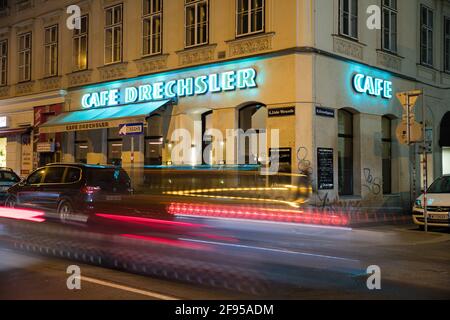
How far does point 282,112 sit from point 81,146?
38.3 ft

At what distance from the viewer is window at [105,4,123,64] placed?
23484 millimetres

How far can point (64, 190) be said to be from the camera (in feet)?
46.5

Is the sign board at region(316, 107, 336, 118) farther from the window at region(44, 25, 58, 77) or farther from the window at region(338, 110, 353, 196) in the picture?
the window at region(44, 25, 58, 77)

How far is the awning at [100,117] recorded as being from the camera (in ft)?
67.9

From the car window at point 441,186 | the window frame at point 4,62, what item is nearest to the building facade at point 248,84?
the window frame at point 4,62

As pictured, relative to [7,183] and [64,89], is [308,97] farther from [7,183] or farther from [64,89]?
[64,89]

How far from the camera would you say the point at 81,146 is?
84.3 feet

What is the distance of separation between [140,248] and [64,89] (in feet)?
56.8

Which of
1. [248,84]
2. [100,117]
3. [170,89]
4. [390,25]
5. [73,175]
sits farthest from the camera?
[100,117]

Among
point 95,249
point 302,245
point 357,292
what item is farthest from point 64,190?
point 357,292

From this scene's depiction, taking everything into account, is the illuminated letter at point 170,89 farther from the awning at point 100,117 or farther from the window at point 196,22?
the window at point 196,22

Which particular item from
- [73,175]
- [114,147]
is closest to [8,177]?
[114,147]

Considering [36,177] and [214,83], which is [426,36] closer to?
[214,83]

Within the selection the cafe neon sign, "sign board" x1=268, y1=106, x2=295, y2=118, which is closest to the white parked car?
"sign board" x1=268, y1=106, x2=295, y2=118
